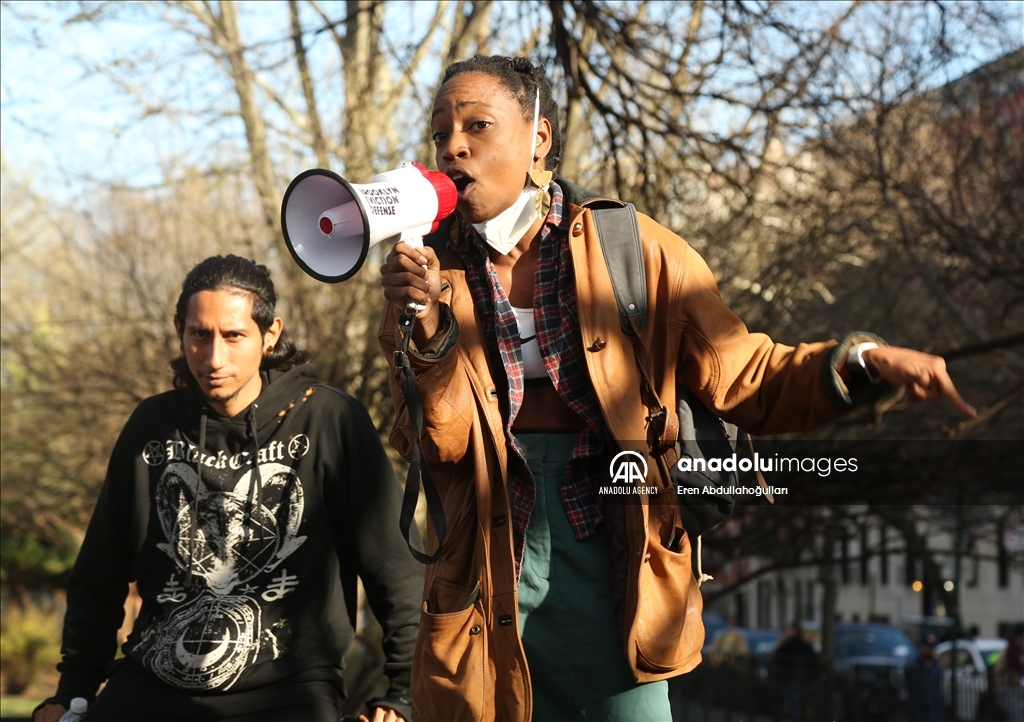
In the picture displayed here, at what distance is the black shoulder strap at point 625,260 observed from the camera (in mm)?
2621

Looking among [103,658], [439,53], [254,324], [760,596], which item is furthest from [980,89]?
[760,596]

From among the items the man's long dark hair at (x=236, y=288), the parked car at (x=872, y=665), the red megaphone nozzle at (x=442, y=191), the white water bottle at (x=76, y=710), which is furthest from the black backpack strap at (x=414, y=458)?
the parked car at (x=872, y=665)

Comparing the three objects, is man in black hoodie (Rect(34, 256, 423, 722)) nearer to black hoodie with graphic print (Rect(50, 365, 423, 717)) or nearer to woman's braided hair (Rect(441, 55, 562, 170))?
black hoodie with graphic print (Rect(50, 365, 423, 717))

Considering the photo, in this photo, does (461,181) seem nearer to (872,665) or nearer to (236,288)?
(236,288)

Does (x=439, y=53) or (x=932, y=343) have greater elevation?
(x=439, y=53)

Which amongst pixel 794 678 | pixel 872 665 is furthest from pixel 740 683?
pixel 872 665

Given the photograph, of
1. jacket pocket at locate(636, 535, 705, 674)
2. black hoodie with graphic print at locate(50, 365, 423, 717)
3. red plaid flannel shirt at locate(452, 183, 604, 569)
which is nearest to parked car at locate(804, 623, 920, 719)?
black hoodie with graphic print at locate(50, 365, 423, 717)

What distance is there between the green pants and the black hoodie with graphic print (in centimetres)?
99

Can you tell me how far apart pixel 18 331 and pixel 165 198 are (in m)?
2.06

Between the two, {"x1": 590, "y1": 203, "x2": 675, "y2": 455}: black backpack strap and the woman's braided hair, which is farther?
the woman's braided hair

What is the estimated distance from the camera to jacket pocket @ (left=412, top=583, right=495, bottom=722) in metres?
2.48

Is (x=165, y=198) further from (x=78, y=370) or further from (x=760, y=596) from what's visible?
(x=760, y=596)

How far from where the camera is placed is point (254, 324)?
12.3 feet

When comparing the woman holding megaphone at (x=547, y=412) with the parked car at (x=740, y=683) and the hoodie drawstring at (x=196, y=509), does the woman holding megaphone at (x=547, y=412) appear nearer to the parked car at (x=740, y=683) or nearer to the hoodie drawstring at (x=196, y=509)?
the hoodie drawstring at (x=196, y=509)
